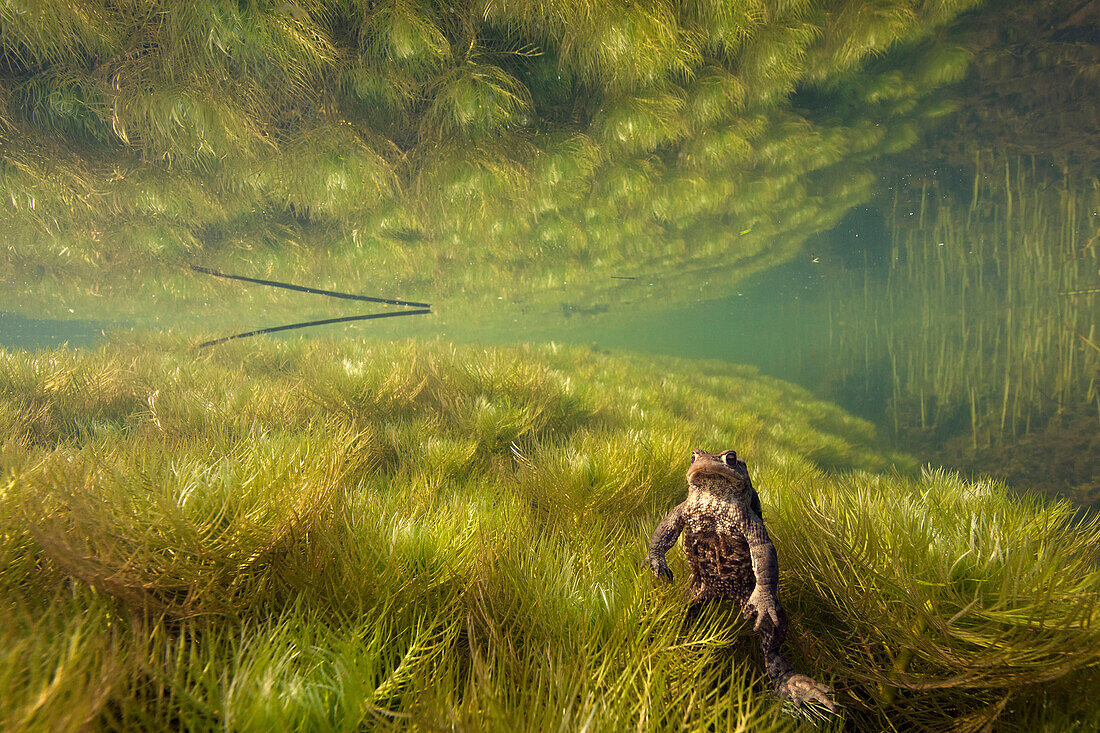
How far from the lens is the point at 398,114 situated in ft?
14.6

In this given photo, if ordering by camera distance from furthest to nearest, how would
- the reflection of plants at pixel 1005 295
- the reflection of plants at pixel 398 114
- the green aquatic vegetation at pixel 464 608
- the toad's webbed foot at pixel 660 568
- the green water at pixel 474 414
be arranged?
the reflection of plants at pixel 1005 295, the reflection of plants at pixel 398 114, the toad's webbed foot at pixel 660 568, the green water at pixel 474 414, the green aquatic vegetation at pixel 464 608

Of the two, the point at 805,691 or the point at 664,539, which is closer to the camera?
the point at 805,691

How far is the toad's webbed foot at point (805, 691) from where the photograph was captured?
0.79 meters

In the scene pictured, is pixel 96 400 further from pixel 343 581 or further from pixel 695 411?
pixel 695 411

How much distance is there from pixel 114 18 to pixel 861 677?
18.7 feet

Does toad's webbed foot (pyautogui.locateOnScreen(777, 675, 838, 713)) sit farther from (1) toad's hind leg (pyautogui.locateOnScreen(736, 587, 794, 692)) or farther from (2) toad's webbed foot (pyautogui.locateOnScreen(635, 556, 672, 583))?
(2) toad's webbed foot (pyautogui.locateOnScreen(635, 556, 672, 583))

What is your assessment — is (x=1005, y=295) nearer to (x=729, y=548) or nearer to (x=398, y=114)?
(x=398, y=114)

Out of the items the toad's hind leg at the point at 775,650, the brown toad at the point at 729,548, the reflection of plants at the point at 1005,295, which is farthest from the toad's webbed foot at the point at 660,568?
the reflection of plants at the point at 1005,295

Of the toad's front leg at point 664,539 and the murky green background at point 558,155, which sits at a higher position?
the murky green background at point 558,155

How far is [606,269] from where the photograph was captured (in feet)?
47.8

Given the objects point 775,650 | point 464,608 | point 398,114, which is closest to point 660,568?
point 775,650

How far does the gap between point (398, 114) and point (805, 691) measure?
572 centimetres

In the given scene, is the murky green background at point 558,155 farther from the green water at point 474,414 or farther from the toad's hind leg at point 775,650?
the toad's hind leg at point 775,650

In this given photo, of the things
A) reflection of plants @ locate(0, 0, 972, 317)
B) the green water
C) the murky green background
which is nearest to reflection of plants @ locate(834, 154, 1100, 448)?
the murky green background
